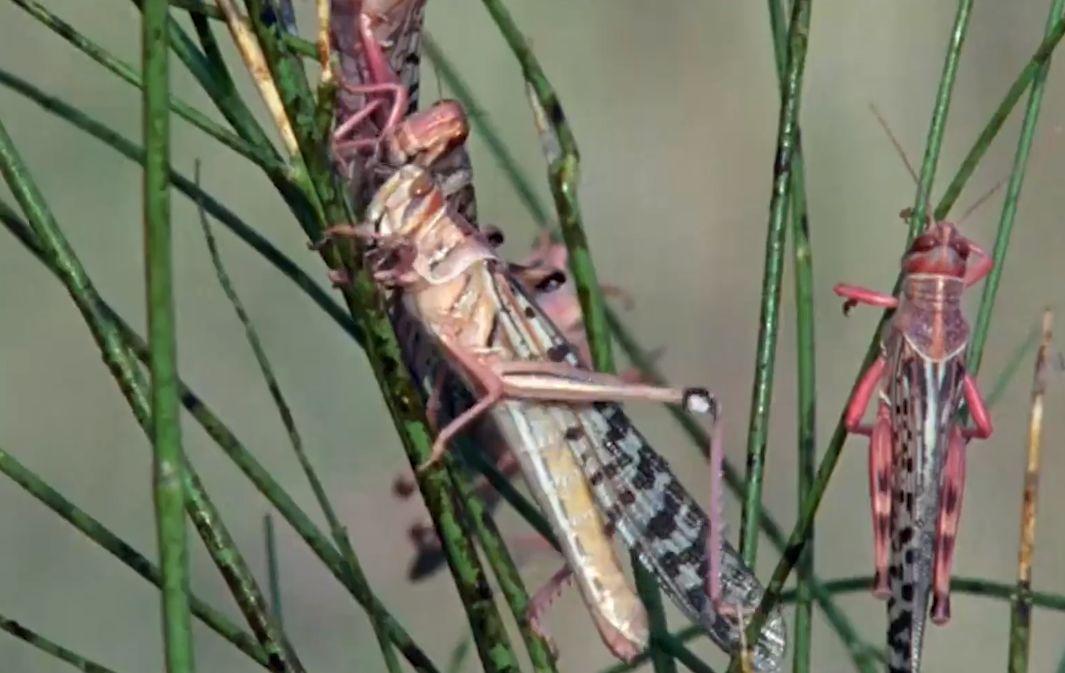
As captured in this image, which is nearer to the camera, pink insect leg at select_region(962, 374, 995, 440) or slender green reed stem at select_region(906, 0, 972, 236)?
slender green reed stem at select_region(906, 0, 972, 236)

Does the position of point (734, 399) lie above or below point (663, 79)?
below

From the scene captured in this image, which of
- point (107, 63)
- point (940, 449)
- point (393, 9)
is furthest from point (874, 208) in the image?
point (107, 63)

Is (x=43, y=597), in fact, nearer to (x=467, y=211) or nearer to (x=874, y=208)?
(x=467, y=211)

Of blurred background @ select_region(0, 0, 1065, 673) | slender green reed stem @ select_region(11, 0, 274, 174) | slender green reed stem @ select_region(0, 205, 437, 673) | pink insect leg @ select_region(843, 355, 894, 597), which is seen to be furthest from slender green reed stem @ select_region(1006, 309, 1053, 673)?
blurred background @ select_region(0, 0, 1065, 673)

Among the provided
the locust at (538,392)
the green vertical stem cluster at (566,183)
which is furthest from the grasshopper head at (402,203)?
the green vertical stem cluster at (566,183)

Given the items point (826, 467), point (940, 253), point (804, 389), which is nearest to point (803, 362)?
point (804, 389)

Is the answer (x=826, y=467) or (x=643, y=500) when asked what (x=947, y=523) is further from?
(x=826, y=467)

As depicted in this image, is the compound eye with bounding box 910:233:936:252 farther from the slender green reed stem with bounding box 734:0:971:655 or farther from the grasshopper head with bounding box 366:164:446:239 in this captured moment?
the grasshopper head with bounding box 366:164:446:239
